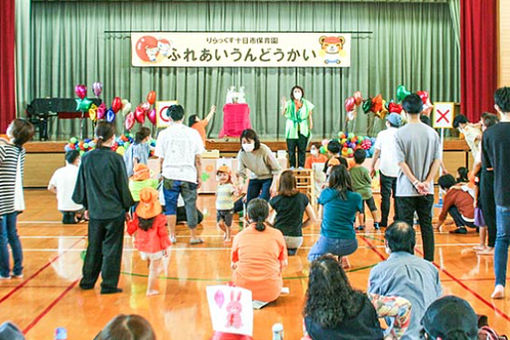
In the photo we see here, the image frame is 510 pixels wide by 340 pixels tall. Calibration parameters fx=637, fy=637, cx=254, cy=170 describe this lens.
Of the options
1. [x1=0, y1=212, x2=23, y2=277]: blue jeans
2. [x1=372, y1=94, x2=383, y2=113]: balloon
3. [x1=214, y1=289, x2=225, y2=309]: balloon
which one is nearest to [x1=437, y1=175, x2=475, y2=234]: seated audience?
[x1=372, y1=94, x2=383, y2=113]: balloon

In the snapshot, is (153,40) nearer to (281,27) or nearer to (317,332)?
(281,27)

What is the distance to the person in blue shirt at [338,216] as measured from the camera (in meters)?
5.34

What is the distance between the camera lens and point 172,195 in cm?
669

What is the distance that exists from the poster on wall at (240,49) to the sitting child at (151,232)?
34.7ft

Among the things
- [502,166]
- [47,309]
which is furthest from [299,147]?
[47,309]

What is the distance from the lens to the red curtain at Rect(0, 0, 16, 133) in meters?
13.9

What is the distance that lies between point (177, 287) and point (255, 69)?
11.3 metres

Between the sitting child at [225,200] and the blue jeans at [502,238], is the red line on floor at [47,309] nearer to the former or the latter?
the sitting child at [225,200]

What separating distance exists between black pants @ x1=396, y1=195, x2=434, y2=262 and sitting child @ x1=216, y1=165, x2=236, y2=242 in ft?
7.51

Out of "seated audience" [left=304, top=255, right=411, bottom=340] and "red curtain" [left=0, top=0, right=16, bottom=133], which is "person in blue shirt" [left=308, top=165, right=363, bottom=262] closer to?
"seated audience" [left=304, top=255, right=411, bottom=340]

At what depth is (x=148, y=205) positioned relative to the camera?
4988 mm

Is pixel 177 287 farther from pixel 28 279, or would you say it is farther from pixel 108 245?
pixel 28 279

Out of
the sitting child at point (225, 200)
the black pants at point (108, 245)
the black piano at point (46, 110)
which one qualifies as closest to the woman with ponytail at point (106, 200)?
the black pants at point (108, 245)

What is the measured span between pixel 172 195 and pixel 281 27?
9999mm
